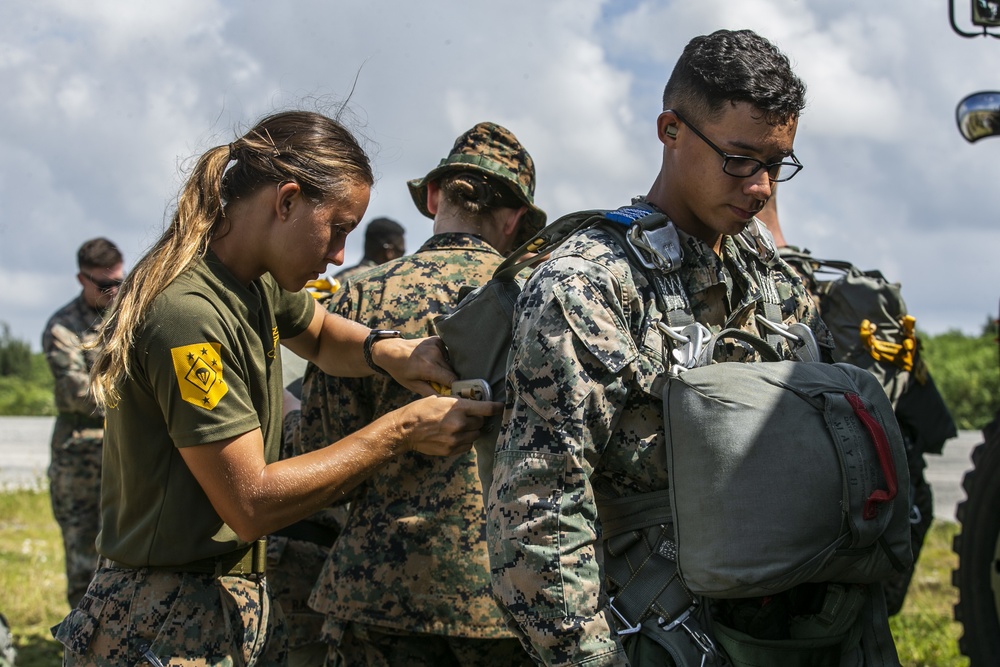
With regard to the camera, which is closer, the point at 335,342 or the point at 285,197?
the point at 285,197

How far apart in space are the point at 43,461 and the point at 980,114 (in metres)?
14.6

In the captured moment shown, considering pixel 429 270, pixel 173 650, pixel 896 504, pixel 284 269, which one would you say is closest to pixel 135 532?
pixel 173 650

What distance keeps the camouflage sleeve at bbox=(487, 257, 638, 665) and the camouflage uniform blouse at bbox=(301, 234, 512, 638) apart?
98 cm

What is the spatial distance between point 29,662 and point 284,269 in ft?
14.3

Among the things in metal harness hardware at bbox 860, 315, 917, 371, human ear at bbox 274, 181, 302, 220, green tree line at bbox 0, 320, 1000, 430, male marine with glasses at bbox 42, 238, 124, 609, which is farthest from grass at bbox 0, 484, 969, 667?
green tree line at bbox 0, 320, 1000, 430

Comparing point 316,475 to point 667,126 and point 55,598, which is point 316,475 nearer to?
point 667,126

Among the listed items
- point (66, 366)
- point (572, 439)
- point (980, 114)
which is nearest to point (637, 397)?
point (572, 439)

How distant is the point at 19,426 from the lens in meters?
20.8

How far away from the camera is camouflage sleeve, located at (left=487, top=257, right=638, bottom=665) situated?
1.93 m

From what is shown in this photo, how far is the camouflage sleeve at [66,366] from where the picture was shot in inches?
258

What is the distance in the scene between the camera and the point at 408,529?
303cm

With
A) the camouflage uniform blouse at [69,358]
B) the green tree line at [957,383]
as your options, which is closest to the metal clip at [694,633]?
the camouflage uniform blouse at [69,358]

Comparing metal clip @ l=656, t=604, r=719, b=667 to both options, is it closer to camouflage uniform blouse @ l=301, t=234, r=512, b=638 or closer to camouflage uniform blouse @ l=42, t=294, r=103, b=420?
camouflage uniform blouse @ l=301, t=234, r=512, b=638

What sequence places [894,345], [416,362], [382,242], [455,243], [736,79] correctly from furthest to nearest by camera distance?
[382,242]
[894,345]
[455,243]
[416,362]
[736,79]
